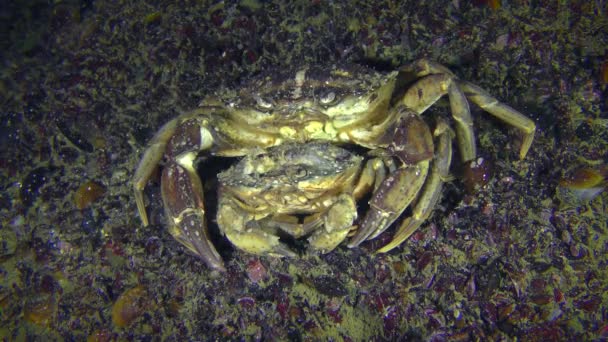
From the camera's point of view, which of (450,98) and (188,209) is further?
(450,98)

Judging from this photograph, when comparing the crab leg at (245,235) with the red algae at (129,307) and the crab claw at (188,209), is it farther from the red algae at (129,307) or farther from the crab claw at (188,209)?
the red algae at (129,307)

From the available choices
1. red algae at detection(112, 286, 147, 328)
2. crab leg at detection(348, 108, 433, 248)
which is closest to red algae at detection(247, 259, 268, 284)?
crab leg at detection(348, 108, 433, 248)

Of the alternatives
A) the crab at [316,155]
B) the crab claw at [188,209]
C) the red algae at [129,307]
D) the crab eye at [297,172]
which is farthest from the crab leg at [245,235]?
the red algae at [129,307]

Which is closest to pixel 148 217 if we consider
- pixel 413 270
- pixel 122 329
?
pixel 122 329

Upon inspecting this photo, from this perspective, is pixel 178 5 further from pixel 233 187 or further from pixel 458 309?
pixel 458 309

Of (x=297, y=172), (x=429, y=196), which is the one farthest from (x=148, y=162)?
(x=429, y=196)

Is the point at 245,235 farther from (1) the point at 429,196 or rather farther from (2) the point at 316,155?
(1) the point at 429,196
